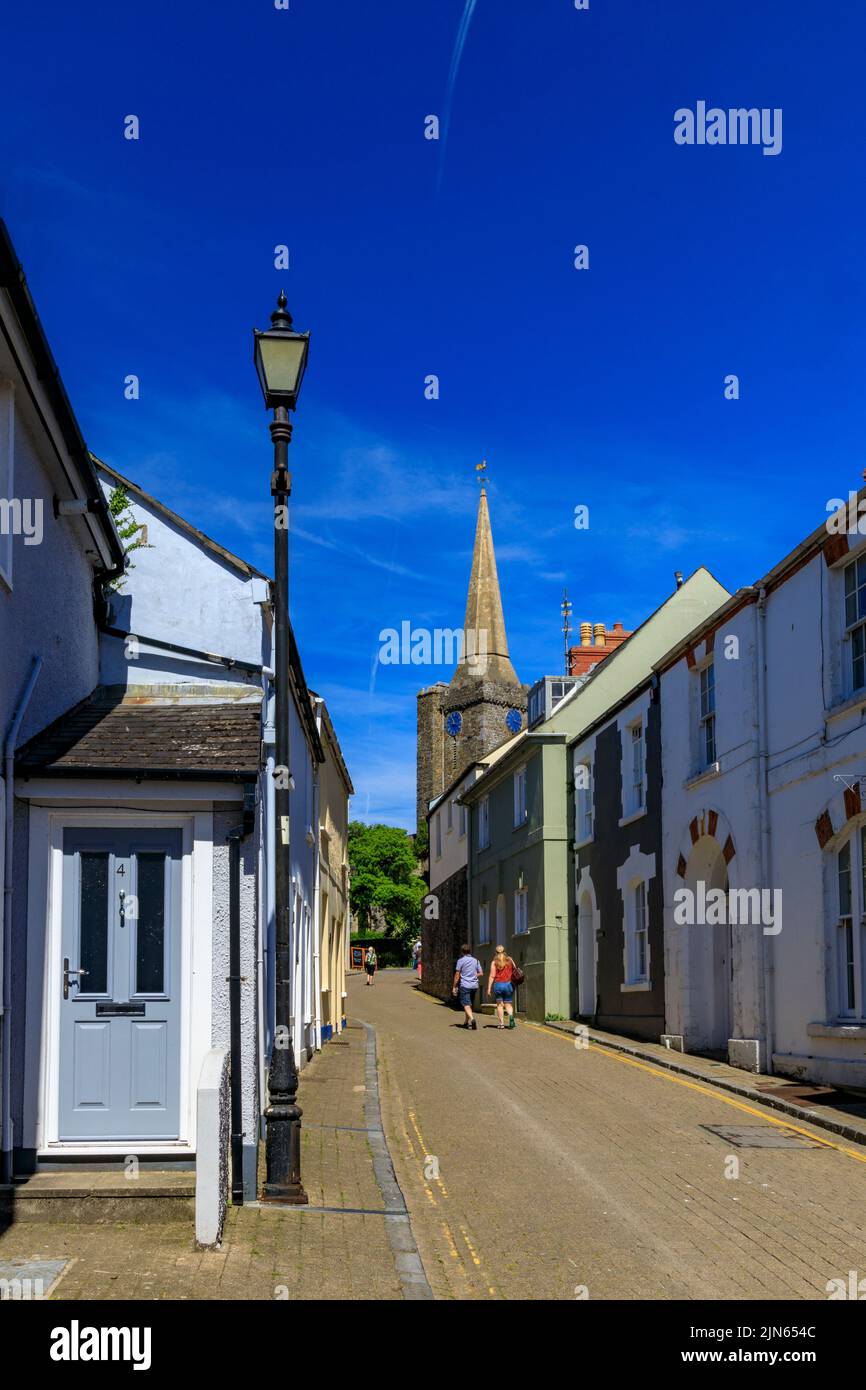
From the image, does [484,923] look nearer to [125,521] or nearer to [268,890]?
[125,521]

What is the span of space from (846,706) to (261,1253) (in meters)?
9.57

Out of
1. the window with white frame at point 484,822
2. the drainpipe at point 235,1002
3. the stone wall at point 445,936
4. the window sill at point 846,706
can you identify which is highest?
the window sill at point 846,706

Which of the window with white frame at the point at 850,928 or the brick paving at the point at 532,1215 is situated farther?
the window with white frame at the point at 850,928

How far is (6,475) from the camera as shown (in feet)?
31.8

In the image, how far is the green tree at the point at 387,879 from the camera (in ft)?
334

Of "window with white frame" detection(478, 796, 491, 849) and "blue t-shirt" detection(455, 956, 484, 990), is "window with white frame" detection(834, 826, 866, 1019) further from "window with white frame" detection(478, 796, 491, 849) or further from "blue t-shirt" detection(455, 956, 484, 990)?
"window with white frame" detection(478, 796, 491, 849)

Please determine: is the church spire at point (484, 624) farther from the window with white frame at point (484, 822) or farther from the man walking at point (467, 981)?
the man walking at point (467, 981)

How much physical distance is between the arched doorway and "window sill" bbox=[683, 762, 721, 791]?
0.89 metres

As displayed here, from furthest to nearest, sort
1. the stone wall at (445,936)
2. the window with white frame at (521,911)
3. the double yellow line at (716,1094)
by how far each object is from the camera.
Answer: the stone wall at (445,936)
the window with white frame at (521,911)
the double yellow line at (716,1094)

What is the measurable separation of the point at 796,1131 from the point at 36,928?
7697 mm

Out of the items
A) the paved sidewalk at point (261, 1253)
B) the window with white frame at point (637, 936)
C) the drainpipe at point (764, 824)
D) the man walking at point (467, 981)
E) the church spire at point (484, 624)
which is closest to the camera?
the paved sidewalk at point (261, 1253)

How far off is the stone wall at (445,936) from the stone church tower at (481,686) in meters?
37.9

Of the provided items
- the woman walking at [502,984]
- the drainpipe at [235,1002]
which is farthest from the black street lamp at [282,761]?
the woman walking at [502,984]

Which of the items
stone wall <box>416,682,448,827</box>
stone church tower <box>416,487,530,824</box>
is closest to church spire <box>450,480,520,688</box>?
stone church tower <box>416,487,530,824</box>
